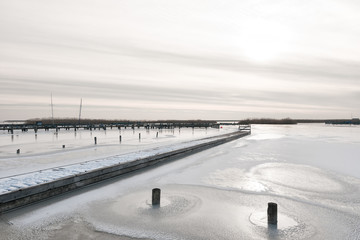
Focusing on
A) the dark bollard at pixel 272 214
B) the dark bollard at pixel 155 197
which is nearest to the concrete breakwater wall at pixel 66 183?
the dark bollard at pixel 155 197

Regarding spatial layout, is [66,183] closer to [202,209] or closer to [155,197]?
[155,197]

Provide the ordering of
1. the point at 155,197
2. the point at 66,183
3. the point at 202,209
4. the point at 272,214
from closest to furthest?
the point at 272,214 < the point at 202,209 < the point at 155,197 < the point at 66,183

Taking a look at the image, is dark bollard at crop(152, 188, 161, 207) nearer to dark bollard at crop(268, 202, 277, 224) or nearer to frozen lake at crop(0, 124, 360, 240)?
frozen lake at crop(0, 124, 360, 240)

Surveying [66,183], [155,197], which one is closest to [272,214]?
[155,197]

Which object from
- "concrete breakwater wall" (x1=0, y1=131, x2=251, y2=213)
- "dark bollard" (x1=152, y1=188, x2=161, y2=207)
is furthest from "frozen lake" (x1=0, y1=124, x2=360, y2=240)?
"concrete breakwater wall" (x1=0, y1=131, x2=251, y2=213)

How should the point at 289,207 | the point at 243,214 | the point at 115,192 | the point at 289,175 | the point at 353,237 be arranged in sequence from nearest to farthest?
1. the point at 353,237
2. the point at 243,214
3. the point at 289,207
4. the point at 115,192
5. the point at 289,175

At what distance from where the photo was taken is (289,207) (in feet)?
30.2

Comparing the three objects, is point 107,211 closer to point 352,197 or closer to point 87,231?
point 87,231

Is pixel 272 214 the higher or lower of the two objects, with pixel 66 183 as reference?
lower

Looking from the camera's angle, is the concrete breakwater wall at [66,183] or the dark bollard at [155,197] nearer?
the concrete breakwater wall at [66,183]

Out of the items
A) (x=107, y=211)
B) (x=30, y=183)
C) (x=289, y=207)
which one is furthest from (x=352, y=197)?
(x=30, y=183)

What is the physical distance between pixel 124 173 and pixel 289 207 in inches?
345

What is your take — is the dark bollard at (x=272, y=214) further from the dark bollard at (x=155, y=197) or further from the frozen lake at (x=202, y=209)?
the dark bollard at (x=155, y=197)

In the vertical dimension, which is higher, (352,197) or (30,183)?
(30,183)
